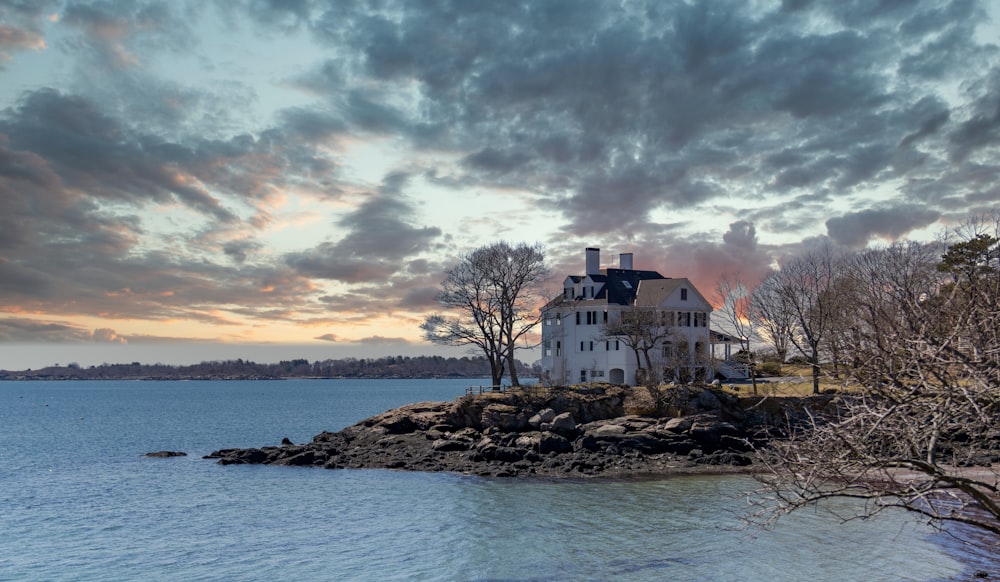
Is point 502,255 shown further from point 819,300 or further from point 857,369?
point 857,369

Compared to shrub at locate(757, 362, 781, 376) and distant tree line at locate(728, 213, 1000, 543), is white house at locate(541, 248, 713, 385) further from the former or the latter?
distant tree line at locate(728, 213, 1000, 543)

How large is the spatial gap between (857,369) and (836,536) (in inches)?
713

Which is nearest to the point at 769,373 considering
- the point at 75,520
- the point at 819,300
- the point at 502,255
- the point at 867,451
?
the point at 819,300

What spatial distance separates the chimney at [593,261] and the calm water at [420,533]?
→ 3151cm

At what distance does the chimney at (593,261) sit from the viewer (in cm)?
7125

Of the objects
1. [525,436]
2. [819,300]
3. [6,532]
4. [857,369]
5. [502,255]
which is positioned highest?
[502,255]

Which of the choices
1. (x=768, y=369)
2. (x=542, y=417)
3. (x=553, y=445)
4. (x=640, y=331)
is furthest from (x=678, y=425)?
(x=768, y=369)

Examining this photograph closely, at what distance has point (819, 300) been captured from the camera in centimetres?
6031

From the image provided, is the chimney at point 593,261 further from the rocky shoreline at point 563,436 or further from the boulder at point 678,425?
the boulder at point 678,425

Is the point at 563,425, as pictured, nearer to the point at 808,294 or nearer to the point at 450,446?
the point at 450,446

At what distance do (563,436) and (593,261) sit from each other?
24.9 meters

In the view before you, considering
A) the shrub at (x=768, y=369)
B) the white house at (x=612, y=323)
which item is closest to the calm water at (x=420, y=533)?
the white house at (x=612, y=323)

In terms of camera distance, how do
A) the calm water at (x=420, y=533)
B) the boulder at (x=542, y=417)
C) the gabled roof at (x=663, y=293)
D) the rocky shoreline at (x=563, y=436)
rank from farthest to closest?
the gabled roof at (x=663, y=293), the boulder at (x=542, y=417), the rocky shoreline at (x=563, y=436), the calm water at (x=420, y=533)

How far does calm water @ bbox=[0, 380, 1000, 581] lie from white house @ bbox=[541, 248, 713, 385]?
23330mm
